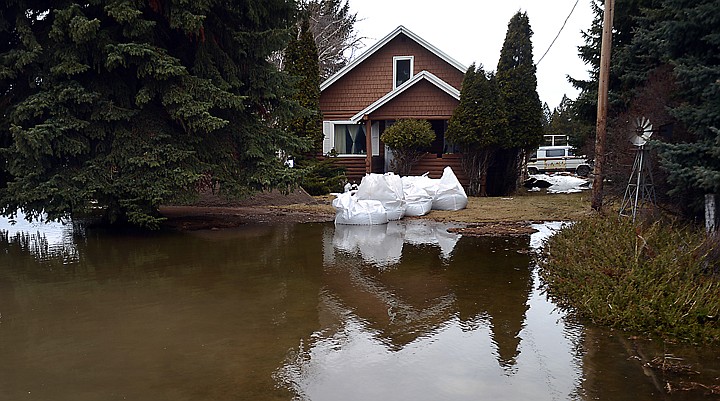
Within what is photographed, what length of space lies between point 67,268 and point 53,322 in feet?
8.37

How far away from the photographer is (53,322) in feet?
17.3

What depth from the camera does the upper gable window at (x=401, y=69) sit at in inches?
829

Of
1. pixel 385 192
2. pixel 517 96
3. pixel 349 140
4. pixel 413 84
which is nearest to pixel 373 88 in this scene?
pixel 349 140

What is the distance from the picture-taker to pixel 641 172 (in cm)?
865

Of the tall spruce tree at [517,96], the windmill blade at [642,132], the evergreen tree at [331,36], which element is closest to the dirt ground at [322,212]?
the tall spruce tree at [517,96]

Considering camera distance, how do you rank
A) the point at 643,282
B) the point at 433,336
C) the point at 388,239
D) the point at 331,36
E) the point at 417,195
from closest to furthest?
the point at 433,336
the point at 643,282
the point at 388,239
the point at 417,195
the point at 331,36

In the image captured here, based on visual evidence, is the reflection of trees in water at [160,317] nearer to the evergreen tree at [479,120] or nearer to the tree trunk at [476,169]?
the evergreen tree at [479,120]

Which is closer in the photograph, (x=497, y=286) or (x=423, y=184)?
(x=497, y=286)

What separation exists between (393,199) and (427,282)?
17.7 ft

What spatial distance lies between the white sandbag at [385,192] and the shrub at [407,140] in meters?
5.69

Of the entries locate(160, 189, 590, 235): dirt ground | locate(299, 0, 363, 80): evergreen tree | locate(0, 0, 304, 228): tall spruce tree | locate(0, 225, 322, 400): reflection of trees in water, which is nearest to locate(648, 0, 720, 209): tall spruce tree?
locate(160, 189, 590, 235): dirt ground

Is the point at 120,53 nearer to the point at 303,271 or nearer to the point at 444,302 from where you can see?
the point at 303,271

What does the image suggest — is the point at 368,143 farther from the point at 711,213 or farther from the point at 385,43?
the point at 711,213

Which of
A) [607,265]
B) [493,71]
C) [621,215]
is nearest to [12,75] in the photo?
[607,265]
